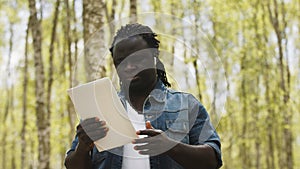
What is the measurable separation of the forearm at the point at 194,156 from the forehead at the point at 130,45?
0.47 metres

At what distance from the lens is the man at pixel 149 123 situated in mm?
2488

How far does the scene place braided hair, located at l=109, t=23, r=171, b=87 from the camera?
2.65 metres

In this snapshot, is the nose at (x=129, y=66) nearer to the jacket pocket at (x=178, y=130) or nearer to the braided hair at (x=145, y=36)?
the braided hair at (x=145, y=36)

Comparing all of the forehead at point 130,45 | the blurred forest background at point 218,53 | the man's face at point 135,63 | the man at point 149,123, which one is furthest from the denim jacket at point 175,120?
the blurred forest background at point 218,53

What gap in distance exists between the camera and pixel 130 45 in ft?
8.43

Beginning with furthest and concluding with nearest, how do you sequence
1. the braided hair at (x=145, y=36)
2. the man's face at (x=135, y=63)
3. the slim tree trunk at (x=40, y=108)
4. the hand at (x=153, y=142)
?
1. the slim tree trunk at (x=40, y=108)
2. the braided hair at (x=145, y=36)
3. the man's face at (x=135, y=63)
4. the hand at (x=153, y=142)

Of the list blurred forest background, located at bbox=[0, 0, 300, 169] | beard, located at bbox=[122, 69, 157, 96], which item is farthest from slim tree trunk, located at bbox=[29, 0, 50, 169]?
beard, located at bbox=[122, 69, 157, 96]

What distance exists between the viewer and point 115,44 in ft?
8.71

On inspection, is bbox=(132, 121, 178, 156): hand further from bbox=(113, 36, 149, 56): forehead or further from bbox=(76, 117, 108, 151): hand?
bbox=(113, 36, 149, 56): forehead

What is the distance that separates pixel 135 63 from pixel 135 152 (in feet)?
1.46

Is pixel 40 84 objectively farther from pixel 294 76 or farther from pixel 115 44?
pixel 294 76

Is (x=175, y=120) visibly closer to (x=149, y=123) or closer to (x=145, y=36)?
(x=149, y=123)

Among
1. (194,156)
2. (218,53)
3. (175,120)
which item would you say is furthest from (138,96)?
(218,53)

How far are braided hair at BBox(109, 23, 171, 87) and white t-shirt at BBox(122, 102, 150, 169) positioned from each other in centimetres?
21
